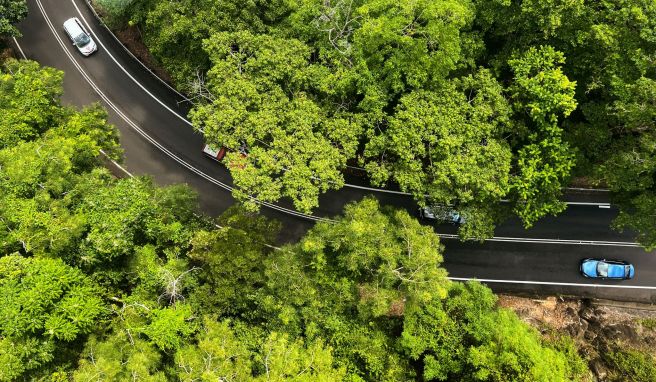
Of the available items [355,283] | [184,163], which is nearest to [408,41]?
[355,283]

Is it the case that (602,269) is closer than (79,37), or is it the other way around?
(602,269)

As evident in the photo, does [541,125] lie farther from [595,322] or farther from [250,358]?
[250,358]

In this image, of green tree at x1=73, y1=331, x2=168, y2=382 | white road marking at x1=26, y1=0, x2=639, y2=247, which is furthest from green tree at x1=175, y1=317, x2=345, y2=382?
white road marking at x1=26, y1=0, x2=639, y2=247

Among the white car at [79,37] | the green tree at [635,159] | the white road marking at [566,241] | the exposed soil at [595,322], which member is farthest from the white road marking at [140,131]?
the green tree at [635,159]

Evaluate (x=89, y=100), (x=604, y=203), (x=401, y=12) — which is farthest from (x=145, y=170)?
(x=604, y=203)

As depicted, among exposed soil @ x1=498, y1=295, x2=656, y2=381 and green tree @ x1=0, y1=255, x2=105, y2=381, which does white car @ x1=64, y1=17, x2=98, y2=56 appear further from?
exposed soil @ x1=498, y1=295, x2=656, y2=381

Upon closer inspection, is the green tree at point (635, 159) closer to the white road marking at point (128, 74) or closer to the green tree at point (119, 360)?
the green tree at point (119, 360)
